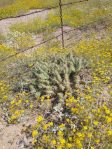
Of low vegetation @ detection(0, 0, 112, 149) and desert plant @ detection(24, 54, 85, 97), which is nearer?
low vegetation @ detection(0, 0, 112, 149)

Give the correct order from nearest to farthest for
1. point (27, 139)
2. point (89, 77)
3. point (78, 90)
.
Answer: point (27, 139), point (78, 90), point (89, 77)

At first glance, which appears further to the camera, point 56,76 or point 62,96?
point 56,76

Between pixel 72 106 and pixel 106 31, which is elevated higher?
pixel 72 106

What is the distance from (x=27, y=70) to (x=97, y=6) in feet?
26.1

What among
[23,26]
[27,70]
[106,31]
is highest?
[27,70]

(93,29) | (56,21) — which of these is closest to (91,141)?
(93,29)

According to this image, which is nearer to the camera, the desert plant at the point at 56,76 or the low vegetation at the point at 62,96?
the low vegetation at the point at 62,96

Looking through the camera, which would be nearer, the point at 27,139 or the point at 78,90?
the point at 27,139

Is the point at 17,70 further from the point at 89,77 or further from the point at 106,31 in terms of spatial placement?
the point at 106,31

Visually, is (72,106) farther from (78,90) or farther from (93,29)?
(93,29)

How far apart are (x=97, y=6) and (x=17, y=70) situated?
A: 7953 millimetres

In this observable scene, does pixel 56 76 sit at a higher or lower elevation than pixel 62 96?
higher

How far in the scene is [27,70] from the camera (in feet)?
22.9

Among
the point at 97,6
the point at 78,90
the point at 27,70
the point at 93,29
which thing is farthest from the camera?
the point at 97,6
